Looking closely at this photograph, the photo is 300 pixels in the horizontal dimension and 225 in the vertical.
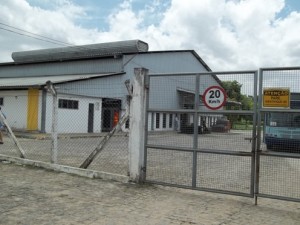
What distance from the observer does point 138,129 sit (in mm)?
8312

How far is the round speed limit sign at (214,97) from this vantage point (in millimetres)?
7270

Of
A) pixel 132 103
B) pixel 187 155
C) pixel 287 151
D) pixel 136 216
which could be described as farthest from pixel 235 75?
pixel 187 155

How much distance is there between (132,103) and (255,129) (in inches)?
112

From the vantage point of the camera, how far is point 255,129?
699 centimetres

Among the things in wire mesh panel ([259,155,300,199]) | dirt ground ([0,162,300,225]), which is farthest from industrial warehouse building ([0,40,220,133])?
dirt ground ([0,162,300,225])

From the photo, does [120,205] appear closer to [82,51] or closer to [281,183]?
[281,183]

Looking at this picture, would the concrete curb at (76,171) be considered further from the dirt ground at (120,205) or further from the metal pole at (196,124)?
the metal pole at (196,124)

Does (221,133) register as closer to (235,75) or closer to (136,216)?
(235,75)

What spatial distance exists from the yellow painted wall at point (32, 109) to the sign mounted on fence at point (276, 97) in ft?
70.6

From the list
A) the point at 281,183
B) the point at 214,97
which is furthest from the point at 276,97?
the point at 281,183

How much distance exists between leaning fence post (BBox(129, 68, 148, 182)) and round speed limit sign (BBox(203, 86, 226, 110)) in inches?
59.8

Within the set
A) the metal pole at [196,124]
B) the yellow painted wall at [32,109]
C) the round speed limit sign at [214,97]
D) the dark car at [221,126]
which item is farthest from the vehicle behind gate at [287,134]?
the yellow painted wall at [32,109]

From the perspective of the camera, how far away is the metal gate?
23.3 feet

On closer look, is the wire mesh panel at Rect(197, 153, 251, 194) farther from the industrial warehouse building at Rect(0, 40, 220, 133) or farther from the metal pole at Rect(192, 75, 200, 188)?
the industrial warehouse building at Rect(0, 40, 220, 133)
